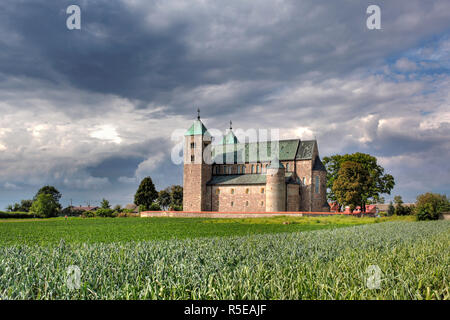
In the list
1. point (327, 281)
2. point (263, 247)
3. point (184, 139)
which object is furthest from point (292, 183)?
point (327, 281)

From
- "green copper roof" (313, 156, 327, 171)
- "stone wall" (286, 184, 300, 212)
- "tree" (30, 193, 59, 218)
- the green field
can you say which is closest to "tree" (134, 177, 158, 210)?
"tree" (30, 193, 59, 218)

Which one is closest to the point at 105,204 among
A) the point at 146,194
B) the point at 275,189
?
the point at 146,194

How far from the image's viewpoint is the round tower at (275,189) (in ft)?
203

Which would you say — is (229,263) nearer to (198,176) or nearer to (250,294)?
(250,294)

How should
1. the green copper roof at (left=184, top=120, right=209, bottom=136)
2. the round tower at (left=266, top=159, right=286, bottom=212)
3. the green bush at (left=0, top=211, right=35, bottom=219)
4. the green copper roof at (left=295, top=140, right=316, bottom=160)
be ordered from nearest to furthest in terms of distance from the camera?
the round tower at (left=266, top=159, right=286, bottom=212)
the green bush at (left=0, top=211, right=35, bottom=219)
the green copper roof at (left=295, top=140, right=316, bottom=160)
the green copper roof at (left=184, top=120, right=209, bottom=136)

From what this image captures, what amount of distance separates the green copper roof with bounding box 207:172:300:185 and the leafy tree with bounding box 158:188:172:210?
81.5ft

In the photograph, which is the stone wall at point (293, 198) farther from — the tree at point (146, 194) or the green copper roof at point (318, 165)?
the tree at point (146, 194)

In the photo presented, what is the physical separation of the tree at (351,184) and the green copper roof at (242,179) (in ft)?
26.3

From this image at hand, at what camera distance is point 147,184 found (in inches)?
3469

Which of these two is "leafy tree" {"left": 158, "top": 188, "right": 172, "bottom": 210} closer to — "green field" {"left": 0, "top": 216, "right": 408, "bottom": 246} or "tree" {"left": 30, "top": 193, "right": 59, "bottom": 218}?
"tree" {"left": 30, "top": 193, "right": 59, "bottom": 218}

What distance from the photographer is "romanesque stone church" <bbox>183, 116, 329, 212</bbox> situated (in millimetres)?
64312

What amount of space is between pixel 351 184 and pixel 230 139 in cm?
2996

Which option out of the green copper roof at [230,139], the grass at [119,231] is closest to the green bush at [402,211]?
the grass at [119,231]

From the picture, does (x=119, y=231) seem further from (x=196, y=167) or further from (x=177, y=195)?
(x=177, y=195)
